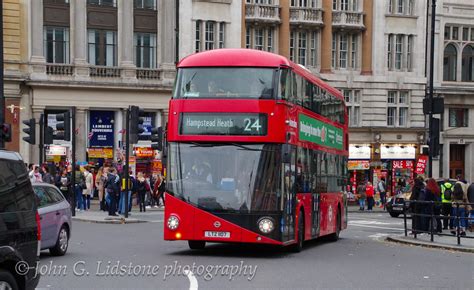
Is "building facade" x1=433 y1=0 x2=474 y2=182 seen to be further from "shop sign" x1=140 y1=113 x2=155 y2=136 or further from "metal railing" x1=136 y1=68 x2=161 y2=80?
"shop sign" x1=140 y1=113 x2=155 y2=136

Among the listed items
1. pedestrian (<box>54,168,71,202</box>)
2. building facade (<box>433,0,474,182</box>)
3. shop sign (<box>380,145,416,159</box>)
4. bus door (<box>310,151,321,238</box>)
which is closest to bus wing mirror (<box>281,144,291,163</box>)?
bus door (<box>310,151,321,238</box>)

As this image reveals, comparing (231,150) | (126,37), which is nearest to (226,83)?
(231,150)

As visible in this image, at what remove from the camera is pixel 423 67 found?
59.2 m

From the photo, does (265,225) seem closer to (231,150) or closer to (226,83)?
(231,150)

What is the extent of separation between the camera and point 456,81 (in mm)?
59906

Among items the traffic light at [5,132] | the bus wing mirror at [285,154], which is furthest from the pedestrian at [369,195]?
the bus wing mirror at [285,154]

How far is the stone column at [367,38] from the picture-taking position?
5753 cm

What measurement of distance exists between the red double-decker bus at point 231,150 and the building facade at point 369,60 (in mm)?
36437

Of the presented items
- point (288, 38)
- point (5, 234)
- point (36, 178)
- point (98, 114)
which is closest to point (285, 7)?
point (288, 38)

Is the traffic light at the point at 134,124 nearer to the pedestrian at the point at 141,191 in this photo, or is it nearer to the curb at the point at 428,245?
the pedestrian at the point at 141,191

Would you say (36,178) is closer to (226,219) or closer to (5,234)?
(226,219)

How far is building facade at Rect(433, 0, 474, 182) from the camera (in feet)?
193

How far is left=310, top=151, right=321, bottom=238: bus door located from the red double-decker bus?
2.57 metres

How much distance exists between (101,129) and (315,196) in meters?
28.3
